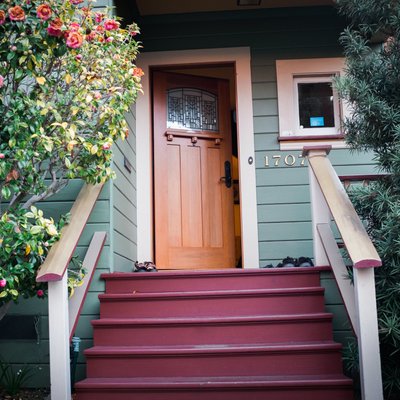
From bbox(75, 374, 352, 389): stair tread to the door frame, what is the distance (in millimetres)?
1743

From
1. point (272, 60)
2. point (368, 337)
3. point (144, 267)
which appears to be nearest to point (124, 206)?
point (144, 267)

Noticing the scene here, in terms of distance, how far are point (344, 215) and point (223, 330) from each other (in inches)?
40.2

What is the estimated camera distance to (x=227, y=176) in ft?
17.5

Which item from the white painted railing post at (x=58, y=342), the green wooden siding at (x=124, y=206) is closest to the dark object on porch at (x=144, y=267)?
the green wooden siding at (x=124, y=206)

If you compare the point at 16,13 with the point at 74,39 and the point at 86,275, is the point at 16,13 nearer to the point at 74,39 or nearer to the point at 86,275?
the point at 74,39

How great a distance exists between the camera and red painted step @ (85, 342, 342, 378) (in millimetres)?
3188

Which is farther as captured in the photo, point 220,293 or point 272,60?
point 272,60

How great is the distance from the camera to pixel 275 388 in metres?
2.99

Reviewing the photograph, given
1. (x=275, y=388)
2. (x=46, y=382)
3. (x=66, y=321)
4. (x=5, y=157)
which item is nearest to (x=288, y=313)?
(x=275, y=388)

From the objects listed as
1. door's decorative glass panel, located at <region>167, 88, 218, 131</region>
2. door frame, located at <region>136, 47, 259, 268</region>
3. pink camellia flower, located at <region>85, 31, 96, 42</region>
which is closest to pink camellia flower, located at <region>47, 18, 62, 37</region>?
pink camellia flower, located at <region>85, 31, 96, 42</region>

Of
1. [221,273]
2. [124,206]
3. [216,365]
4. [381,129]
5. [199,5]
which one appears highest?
[199,5]

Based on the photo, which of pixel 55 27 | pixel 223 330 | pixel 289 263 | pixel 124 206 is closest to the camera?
pixel 55 27

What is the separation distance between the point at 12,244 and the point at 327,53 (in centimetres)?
341

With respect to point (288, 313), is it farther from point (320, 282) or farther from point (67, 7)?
point (67, 7)
